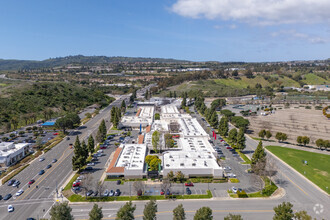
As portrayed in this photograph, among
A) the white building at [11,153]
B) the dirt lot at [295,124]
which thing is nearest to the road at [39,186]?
the white building at [11,153]

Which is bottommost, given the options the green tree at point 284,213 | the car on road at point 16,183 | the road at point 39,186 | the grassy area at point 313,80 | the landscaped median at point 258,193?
the road at point 39,186

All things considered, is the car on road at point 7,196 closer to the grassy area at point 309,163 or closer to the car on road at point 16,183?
the car on road at point 16,183

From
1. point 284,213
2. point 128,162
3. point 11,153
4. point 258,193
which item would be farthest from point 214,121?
point 11,153

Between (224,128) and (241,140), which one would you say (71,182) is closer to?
(241,140)

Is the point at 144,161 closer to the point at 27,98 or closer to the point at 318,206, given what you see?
the point at 318,206

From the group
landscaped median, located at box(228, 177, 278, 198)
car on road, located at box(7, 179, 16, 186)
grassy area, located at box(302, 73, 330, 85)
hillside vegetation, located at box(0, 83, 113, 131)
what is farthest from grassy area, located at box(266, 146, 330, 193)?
grassy area, located at box(302, 73, 330, 85)

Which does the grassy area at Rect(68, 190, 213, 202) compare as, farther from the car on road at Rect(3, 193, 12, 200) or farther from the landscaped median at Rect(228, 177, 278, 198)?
the car on road at Rect(3, 193, 12, 200)

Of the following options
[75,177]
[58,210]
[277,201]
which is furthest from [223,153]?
[58,210]
